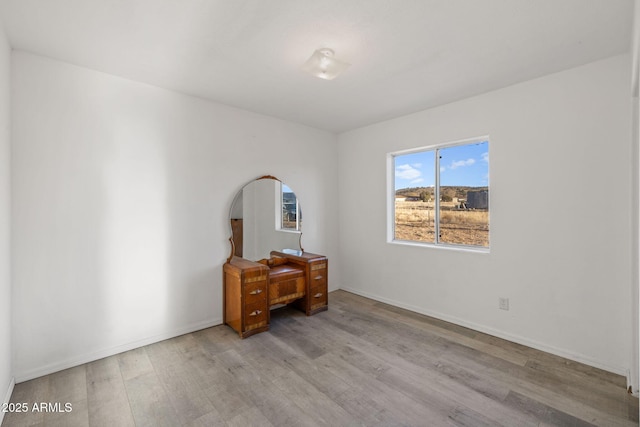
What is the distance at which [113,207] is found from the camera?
2.62 meters

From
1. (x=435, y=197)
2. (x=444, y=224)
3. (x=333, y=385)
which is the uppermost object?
(x=435, y=197)

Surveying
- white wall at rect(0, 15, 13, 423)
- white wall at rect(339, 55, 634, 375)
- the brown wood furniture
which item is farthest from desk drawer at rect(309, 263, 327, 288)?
white wall at rect(0, 15, 13, 423)

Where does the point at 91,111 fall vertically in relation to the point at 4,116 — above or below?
above

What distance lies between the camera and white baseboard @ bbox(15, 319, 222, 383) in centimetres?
224

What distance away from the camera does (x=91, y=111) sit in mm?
2500

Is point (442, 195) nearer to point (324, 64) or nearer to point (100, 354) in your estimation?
point (324, 64)

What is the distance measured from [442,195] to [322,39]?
2.28 meters

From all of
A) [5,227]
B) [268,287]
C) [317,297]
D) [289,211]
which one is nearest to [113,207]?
[5,227]

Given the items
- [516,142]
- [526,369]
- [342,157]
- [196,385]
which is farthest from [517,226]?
[196,385]

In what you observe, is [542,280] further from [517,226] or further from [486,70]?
[486,70]

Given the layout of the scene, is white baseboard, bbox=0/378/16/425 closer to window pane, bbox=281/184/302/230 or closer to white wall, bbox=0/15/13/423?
white wall, bbox=0/15/13/423

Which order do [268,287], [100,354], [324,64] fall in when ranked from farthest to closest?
1. [268,287]
2. [100,354]
3. [324,64]

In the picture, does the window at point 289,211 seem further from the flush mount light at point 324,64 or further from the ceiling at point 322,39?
the flush mount light at point 324,64

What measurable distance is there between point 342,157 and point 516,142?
233cm
